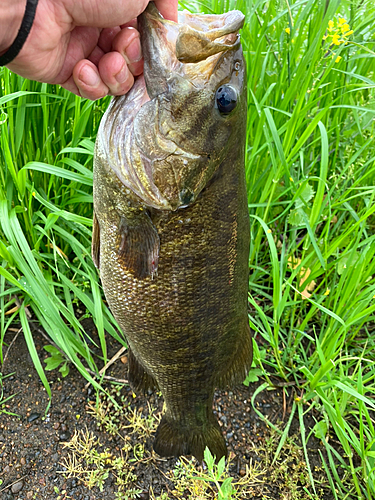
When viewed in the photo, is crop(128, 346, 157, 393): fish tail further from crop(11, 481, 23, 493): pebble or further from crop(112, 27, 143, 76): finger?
crop(112, 27, 143, 76): finger

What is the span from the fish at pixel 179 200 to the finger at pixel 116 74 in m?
0.02

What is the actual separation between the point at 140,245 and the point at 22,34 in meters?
0.69

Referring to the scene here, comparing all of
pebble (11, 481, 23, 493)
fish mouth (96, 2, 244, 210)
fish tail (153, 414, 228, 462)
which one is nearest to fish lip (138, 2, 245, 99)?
fish mouth (96, 2, 244, 210)

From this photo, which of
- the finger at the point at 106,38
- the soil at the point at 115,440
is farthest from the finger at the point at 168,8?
the soil at the point at 115,440

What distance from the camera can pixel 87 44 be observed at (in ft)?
4.20

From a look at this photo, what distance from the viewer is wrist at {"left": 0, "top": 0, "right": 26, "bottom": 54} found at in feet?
3.25

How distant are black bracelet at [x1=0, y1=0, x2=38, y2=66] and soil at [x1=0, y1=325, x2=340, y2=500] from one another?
1.51 m

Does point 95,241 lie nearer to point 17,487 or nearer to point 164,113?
point 164,113

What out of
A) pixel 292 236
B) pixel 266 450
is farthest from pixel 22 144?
pixel 266 450

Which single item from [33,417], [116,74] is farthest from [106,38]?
[33,417]

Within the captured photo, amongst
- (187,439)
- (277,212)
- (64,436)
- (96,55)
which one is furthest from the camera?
(277,212)

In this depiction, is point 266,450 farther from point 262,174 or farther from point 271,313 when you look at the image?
point 262,174

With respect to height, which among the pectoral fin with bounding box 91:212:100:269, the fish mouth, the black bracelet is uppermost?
the black bracelet

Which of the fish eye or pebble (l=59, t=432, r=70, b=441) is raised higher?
the fish eye
